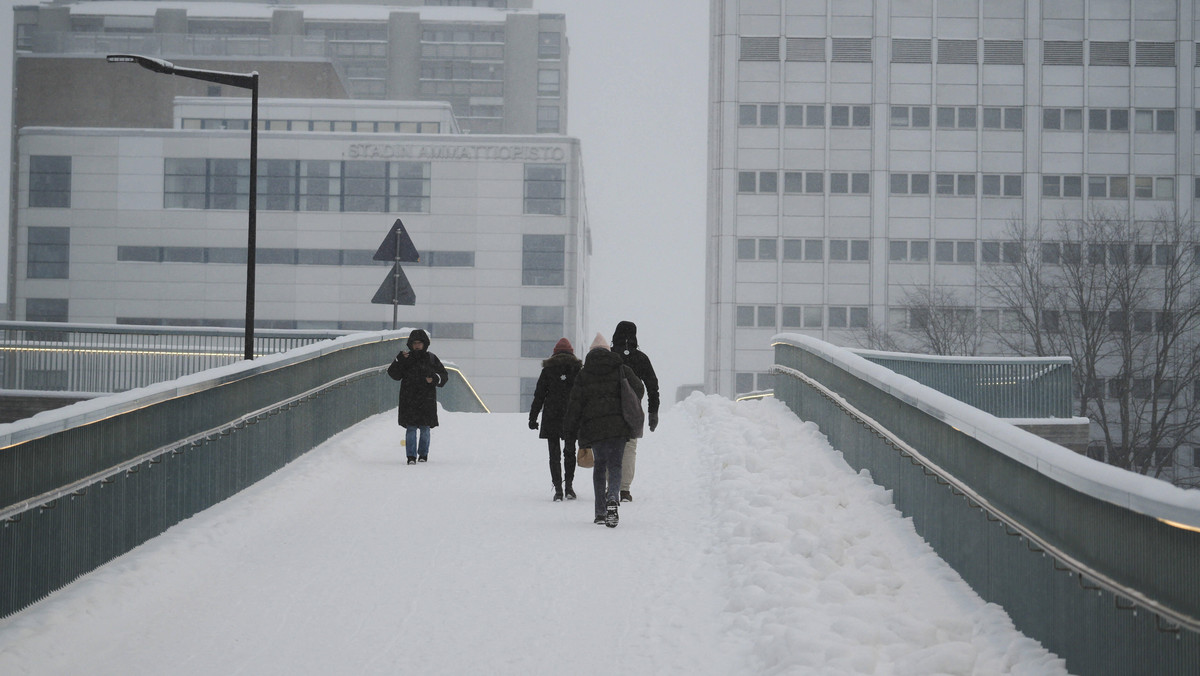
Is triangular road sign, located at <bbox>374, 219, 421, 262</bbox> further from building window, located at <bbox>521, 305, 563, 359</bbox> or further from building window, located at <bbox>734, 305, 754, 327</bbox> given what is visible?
building window, located at <bbox>521, 305, 563, 359</bbox>

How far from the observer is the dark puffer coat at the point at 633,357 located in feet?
37.9

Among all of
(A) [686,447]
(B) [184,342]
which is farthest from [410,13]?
(A) [686,447]

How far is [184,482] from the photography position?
960 cm

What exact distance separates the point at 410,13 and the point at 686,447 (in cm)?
12009

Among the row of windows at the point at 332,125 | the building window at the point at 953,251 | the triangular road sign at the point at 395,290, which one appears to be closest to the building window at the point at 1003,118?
the building window at the point at 953,251

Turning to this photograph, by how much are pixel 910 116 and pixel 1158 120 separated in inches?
489

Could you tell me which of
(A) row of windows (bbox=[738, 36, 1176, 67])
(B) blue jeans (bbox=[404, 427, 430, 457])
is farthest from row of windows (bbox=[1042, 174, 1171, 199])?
(B) blue jeans (bbox=[404, 427, 430, 457])

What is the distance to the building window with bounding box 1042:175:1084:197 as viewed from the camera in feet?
214

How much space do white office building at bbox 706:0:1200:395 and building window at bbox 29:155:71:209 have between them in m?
37.7

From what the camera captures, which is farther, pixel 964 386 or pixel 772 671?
pixel 964 386

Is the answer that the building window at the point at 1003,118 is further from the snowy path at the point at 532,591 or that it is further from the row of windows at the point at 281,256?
the snowy path at the point at 532,591

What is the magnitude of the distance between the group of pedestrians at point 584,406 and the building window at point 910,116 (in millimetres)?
54160

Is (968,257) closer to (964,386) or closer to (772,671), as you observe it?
(964,386)

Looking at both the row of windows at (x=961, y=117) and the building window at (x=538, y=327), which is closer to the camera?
the row of windows at (x=961, y=117)
